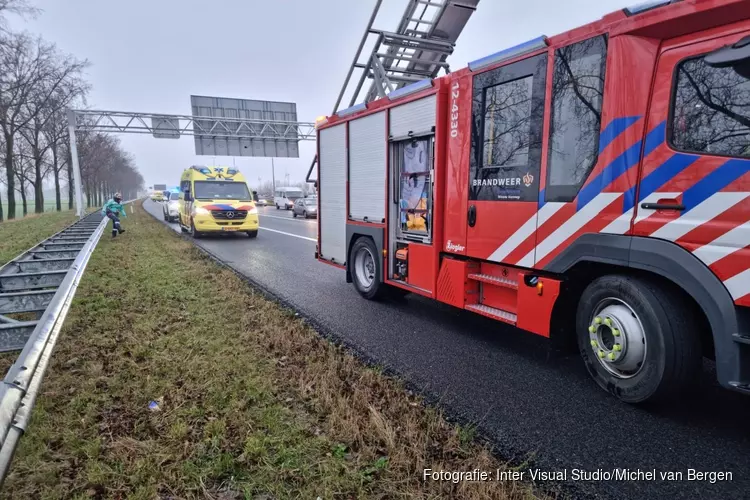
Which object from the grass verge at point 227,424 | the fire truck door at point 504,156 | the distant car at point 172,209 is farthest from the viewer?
the distant car at point 172,209

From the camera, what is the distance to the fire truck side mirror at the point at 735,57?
2.51m

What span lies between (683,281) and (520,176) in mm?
1638

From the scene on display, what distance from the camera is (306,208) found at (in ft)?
89.8

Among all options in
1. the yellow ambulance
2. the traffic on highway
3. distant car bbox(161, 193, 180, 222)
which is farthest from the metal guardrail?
distant car bbox(161, 193, 180, 222)

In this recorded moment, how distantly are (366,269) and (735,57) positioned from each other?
4.98 meters

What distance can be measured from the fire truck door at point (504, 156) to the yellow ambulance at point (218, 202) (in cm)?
1105

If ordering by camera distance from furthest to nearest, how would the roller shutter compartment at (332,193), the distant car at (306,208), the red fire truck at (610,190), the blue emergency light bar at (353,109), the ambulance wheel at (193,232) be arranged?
the distant car at (306,208) → the ambulance wheel at (193,232) → the roller shutter compartment at (332,193) → the blue emergency light bar at (353,109) → the red fire truck at (610,190)

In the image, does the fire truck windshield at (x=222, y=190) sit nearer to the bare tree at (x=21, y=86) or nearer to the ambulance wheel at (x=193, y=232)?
the ambulance wheel at (x=193, y=232)

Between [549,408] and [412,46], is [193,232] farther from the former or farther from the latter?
[549,408]

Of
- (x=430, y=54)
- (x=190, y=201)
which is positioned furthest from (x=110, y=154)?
(x=430, y=54)

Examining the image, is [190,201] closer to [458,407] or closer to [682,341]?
[458,407]

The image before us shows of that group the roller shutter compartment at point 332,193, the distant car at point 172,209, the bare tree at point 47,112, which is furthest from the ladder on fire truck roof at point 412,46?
the bare tree at point 47,112

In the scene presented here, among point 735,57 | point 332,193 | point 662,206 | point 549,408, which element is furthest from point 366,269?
point 735,57

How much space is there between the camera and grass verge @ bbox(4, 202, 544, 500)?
236 centimetres
